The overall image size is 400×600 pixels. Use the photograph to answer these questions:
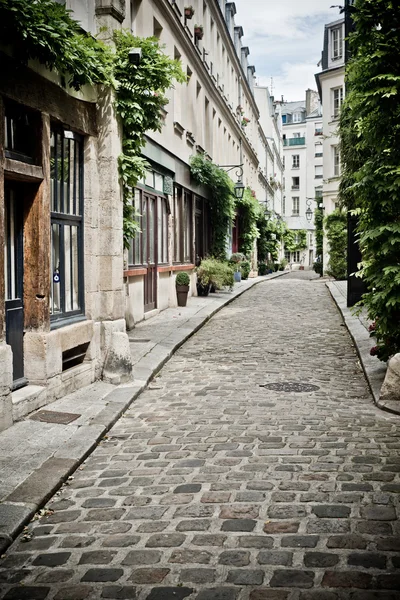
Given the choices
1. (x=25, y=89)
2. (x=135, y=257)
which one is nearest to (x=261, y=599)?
(x=25, y=89)

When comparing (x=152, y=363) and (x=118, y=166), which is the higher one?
(x=118, y=166)

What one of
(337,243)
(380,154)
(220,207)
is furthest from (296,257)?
(380,154)

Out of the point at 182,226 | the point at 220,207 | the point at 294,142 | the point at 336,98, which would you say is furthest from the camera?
the point at 294,142

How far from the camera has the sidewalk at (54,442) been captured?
4.54 meters

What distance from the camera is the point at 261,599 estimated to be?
10.7 ft

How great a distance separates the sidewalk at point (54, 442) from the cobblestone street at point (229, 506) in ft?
0.38

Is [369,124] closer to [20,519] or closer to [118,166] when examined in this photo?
[118,166]

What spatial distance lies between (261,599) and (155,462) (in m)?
2.34

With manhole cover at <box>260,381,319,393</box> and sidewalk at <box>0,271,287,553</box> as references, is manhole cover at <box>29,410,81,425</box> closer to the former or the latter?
sidewalk at <box>0,271,287,553</box>

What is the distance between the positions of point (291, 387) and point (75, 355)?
2.72 metres

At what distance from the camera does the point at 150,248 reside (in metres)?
15.8

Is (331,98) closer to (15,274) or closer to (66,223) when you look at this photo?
(66,223)

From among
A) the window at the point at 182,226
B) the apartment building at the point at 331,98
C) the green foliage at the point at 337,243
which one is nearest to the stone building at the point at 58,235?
the window at the point at 182,226

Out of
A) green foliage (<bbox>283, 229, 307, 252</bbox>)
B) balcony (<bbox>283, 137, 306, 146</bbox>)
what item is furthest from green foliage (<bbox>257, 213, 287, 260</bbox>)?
balcony (<bbox>283, 137, 306, 146</bbox>)
